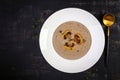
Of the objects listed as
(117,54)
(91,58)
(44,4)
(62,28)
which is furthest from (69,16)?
(117,54)

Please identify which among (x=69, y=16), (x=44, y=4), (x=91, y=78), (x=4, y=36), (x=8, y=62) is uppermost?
(x=44, y=4)

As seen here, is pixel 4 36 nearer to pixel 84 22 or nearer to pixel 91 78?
pixel 84 22

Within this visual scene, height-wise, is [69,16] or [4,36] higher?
[69,16]

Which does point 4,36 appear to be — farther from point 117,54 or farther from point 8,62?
point 117,54

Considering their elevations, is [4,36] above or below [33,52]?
above

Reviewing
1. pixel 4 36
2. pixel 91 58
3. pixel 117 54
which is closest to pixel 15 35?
pixel 4 36

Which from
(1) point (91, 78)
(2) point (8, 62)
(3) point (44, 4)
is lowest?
(1) point (91, 78)
